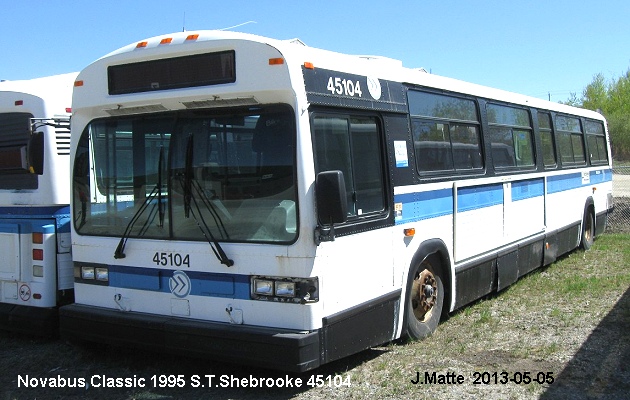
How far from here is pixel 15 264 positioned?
7.55 meters

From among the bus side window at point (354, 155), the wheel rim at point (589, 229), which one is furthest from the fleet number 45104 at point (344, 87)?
the wheel rim at point (589, 229)

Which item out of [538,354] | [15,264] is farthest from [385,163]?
[15,264]

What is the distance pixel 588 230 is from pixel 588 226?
0.26 ft

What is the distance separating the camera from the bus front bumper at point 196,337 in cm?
525

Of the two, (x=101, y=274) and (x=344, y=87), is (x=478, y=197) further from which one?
(x=101, y=274)

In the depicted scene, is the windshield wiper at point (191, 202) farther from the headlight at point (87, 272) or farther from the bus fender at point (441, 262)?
the bus fender at point (441, 262)

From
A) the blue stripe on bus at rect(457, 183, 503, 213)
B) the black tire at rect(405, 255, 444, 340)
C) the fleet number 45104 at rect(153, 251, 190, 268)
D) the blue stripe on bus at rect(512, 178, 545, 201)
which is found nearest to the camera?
the fleet number 45104 at rect(153, 251, 190, 268)

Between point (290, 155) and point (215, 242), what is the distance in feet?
3.12

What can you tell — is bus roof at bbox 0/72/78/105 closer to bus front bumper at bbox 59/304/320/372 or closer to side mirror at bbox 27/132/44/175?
side mirror at bbox 27/132/44/175

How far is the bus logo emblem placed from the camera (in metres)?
5.88

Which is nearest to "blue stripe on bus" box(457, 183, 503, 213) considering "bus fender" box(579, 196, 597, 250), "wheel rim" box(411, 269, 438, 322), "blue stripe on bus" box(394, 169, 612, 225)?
"blue stripe on bus" box(394, 169, 612, 225)

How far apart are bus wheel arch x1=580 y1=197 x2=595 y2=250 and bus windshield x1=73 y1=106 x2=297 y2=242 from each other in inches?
373

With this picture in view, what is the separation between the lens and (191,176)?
5.87m

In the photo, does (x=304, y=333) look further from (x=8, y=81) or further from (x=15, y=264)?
(x=8, y=81)
